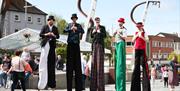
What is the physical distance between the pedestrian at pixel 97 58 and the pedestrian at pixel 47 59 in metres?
1.05

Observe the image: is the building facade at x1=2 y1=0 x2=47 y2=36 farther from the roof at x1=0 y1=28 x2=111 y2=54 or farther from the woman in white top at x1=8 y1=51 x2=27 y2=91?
the woman in white top at x1=8 y1=51 x2=27 y2=91

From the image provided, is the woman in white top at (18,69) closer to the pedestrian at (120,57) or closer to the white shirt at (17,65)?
the white shirt at (17,65)

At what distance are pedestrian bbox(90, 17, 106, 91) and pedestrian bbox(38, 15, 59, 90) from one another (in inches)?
41.2

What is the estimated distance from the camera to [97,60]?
11.7 metres

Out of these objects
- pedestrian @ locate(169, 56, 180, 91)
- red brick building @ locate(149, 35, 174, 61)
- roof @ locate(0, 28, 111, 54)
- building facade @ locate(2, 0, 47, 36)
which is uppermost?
building facade @ locate(2, 0, 47, 36)

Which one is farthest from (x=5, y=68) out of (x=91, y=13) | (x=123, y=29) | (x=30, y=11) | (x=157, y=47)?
(x=157, y=47)

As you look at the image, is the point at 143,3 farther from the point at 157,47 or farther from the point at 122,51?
the point at 157,47

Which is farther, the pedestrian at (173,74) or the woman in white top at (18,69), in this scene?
the pedestrian at (173,74)

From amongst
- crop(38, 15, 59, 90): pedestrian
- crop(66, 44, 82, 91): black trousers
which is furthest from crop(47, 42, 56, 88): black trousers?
crop(66, 44, 82, 91): black trousers

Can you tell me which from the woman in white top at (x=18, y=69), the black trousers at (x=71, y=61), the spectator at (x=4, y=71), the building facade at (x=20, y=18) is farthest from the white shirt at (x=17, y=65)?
the building facade at (x=20, y=18)

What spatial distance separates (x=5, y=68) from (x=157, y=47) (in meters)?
96.1

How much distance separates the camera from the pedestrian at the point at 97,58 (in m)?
11.7

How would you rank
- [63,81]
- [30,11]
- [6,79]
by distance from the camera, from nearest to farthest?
[63,81], [6,79], [30,11]

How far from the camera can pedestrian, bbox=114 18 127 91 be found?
38.6ft
